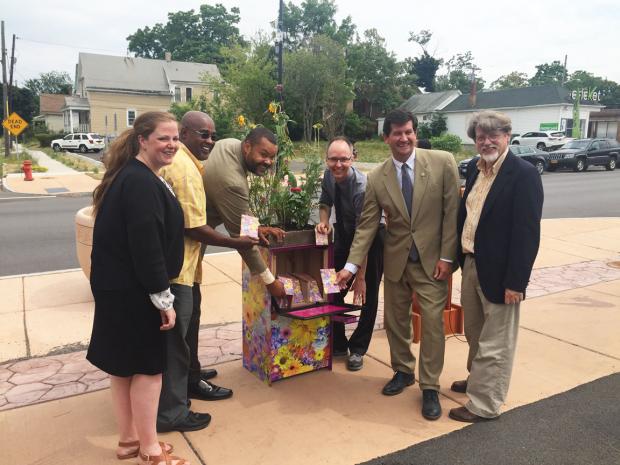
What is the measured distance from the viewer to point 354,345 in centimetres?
425

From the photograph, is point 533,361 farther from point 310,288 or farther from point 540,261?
point 540,261

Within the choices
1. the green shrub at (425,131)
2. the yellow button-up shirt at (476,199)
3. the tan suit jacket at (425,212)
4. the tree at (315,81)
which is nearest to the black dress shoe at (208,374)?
the tan suit jacket at (425,212)

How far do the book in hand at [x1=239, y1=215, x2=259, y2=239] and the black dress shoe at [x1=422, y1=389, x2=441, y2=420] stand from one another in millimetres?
1531

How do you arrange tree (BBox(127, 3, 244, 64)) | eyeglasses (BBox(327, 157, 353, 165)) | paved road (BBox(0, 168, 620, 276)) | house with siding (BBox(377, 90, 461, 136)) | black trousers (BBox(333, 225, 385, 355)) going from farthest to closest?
1. tree (BBox(127, 3, 244, 64))
2. house with siding (BBox(377, 90, 461, 136))
3. paved road (BBox(0, 168, 620, 276))
4. black trousers (BBox(333, 225, 385, 355))
5. eyeglasses (BBox(327, 157, 353, 165))

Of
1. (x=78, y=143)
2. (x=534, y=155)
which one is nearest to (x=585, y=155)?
(x=534, y=155)

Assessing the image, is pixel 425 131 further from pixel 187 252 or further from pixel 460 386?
pixel 187 252

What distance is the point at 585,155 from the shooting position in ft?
84.2

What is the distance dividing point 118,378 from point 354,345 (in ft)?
6.69

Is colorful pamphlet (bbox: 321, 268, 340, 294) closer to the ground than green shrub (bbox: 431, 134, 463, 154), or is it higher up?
closer to the ground

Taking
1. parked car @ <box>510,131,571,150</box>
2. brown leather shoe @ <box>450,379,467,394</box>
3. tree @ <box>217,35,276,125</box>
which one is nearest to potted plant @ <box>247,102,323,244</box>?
brown leather shoe @ <box>450,379,467,394</box>

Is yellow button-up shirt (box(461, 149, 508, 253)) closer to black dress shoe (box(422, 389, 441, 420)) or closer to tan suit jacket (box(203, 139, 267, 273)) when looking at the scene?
black dress shoe (box(422, 389, 441, 420))

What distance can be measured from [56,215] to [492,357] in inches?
448

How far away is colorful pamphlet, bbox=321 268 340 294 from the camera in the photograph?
3630mm

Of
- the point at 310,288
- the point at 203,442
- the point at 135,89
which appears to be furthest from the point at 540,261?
the point at 135,89
